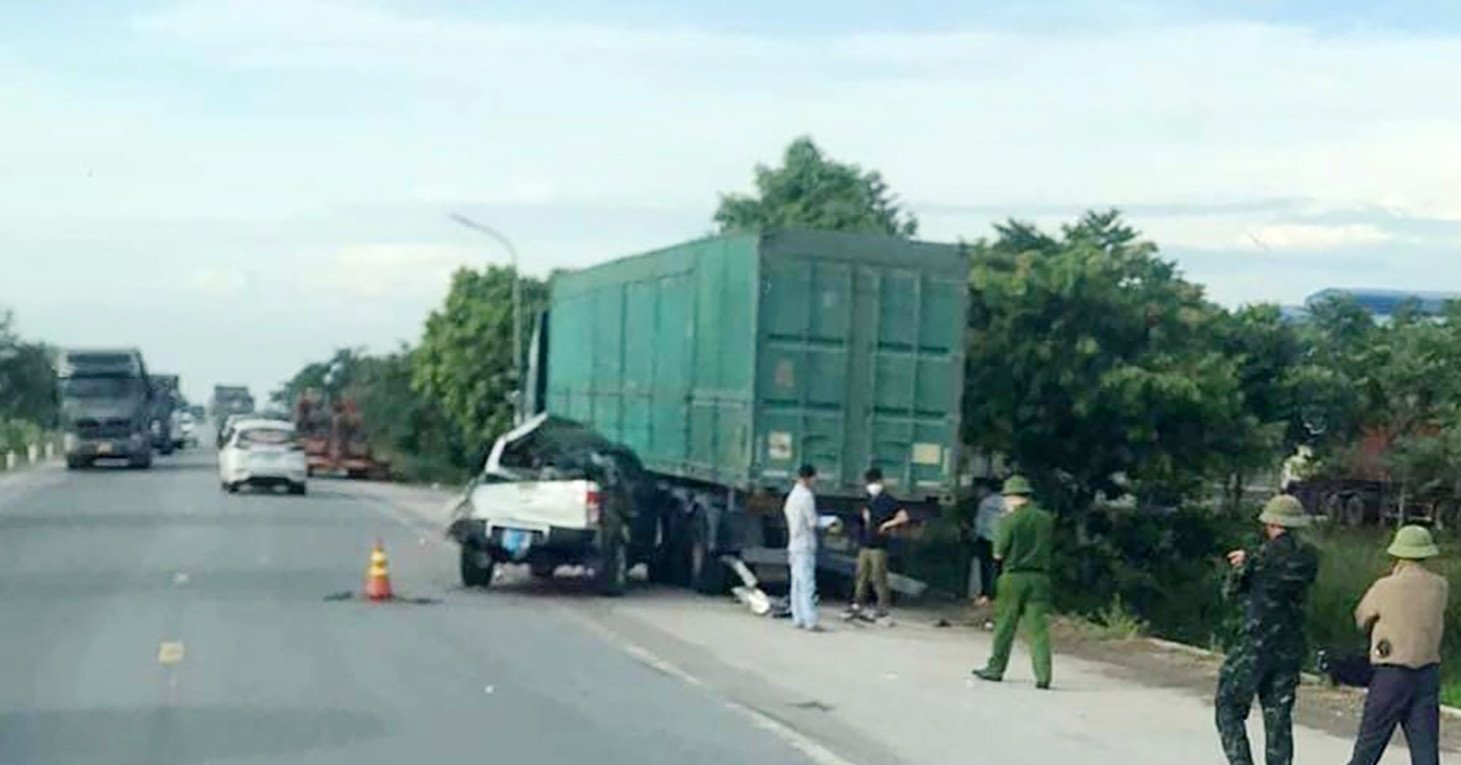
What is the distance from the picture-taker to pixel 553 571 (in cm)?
2866

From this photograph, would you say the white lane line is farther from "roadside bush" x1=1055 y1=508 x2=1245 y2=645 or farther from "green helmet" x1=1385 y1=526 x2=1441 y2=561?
"roadside bush" x1=1055 y1=508 x2=1245 y2=645

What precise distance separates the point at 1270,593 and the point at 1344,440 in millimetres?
36918

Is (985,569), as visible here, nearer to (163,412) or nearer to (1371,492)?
(1371,492)

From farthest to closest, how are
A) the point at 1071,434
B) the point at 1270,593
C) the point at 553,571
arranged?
the point at 1071,434
the point at 553,571
the point at 1270,593

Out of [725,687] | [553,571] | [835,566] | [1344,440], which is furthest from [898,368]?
[1344,440]

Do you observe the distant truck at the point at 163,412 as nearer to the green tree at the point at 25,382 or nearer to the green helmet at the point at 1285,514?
the green tree at the point at 25,382

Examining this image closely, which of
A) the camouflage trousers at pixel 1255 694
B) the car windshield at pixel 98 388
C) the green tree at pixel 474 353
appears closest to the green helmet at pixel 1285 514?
the camouflage trousers at pixel 1255 694

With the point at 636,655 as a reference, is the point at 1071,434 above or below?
above

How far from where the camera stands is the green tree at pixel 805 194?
66.2m

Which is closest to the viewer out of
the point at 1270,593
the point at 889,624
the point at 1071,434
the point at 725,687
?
the point at 1270,593

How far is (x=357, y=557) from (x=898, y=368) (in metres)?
9.64

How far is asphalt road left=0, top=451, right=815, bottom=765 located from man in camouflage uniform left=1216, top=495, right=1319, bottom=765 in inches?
100

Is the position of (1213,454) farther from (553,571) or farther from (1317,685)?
(1317,685)

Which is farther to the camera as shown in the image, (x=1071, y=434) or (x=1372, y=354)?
(x=1372, y=354)
